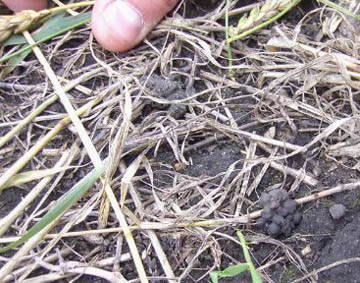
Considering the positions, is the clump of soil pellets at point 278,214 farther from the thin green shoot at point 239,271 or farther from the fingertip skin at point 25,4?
the fingertip skin at point 25,4

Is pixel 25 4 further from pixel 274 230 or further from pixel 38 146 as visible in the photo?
pixel 274 230

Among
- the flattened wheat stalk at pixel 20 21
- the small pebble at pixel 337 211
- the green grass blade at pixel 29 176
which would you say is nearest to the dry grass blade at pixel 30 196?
the green grass blade at pixel 29 176

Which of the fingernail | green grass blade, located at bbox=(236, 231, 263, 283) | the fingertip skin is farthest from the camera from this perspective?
the fingertip skin

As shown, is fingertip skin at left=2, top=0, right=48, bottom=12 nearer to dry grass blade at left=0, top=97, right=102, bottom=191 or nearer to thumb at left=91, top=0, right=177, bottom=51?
thumb at left=91, top=0, right=177, bottom=51

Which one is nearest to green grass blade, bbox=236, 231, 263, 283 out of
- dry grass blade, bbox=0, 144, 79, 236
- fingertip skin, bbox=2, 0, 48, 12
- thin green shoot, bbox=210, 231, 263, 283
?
thin green shoot, bbox=210, 231, 263, 283

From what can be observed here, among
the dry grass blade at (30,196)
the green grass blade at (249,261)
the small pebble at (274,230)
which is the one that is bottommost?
the small pebble at (274,230)

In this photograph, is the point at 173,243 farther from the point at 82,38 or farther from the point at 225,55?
the point at 82,38
